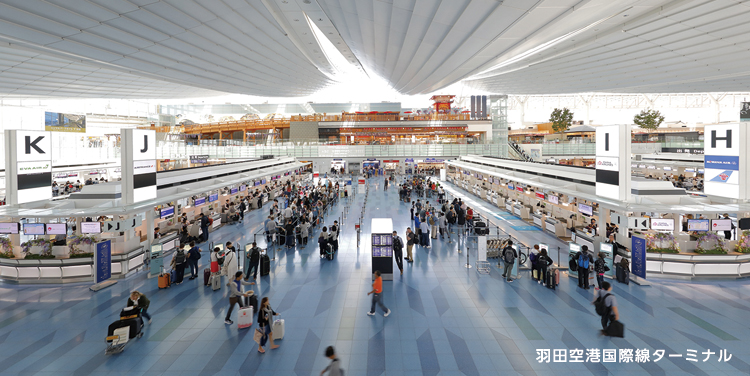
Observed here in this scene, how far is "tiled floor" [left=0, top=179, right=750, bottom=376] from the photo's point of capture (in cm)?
544

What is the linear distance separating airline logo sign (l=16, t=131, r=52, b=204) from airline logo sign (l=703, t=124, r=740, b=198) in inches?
865

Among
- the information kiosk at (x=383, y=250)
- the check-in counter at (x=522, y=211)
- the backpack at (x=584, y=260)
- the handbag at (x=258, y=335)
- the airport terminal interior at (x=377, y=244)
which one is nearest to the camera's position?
the handbag at (x=258, y=335)

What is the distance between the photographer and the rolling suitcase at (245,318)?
6.56 meters

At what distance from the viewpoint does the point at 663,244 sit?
9594mm

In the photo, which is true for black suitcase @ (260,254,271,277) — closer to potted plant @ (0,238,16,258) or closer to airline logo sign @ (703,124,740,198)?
potted plant @ (0,238,16,258)

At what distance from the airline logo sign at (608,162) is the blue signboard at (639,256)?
150 cm

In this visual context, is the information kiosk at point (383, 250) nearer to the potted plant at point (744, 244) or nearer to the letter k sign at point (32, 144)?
the potted plant at point (744, 244)

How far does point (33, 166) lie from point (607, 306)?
16618 mm

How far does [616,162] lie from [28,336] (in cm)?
1456

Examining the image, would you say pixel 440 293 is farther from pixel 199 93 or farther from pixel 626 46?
pixel 199 93

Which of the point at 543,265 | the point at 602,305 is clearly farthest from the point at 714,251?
the point at 602,305

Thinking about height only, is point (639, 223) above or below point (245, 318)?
above

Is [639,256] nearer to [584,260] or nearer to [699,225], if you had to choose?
[584,260]

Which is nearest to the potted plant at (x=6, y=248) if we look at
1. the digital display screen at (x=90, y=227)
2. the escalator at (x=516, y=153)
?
the digital display screen at (x=90, y=227)
